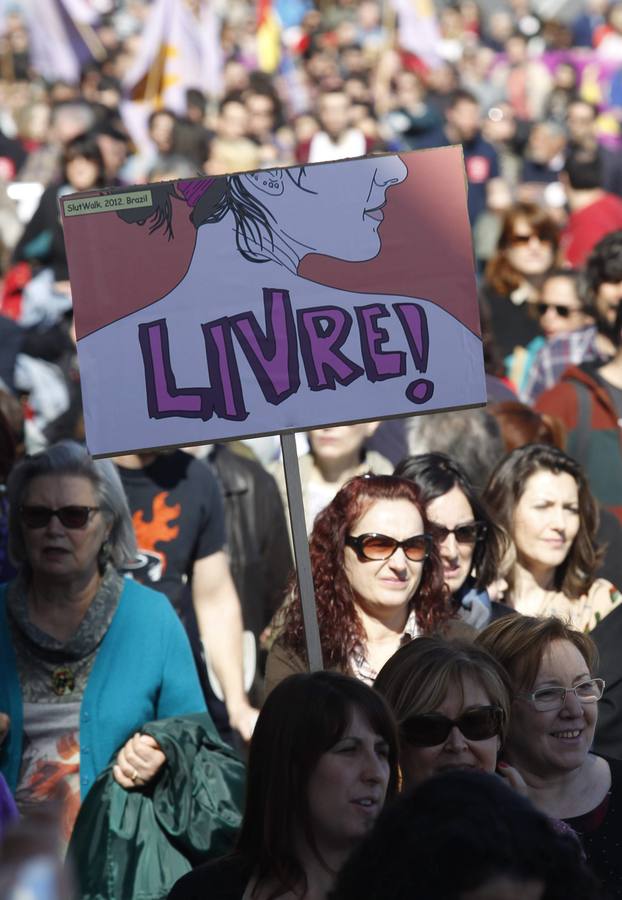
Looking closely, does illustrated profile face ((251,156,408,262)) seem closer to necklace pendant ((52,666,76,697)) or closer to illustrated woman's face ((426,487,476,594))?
illustrated woman's face ((426,487,476,594))

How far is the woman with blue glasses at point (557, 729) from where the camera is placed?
12.0 feet

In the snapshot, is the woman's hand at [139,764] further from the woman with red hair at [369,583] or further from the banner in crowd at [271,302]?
the banner in crowd at [271,302]

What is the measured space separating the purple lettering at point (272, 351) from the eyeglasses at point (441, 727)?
0.86m

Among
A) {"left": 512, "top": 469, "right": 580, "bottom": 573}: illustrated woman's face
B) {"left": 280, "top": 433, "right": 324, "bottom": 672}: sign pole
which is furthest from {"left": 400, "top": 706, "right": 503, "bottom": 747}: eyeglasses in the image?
{"left": 512, "top": 469, "right": 580, "bottom": 573}: illustrated woman's face

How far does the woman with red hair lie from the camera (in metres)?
4.25

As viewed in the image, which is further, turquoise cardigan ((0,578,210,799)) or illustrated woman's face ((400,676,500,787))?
turquoise cardigan ((0,578,210,799))

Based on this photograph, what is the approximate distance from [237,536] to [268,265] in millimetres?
2547

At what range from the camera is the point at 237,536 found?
Answer: 632 cm

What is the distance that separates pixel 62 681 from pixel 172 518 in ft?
4.15

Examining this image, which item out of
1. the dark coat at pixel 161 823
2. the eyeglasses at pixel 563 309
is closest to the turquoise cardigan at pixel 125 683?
the dark coat at pixel 161 823

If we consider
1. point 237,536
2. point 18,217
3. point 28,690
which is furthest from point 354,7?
point 28,690

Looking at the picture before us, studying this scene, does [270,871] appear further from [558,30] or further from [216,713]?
[558,30]

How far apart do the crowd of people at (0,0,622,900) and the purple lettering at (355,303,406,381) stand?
0.25m

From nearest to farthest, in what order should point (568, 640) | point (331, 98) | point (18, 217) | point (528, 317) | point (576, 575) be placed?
point (568, 640) < point (576, 575) < point (528, 317) < point (18, 217) < point (331, 98)
